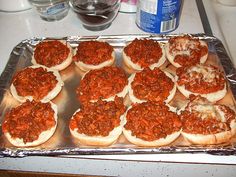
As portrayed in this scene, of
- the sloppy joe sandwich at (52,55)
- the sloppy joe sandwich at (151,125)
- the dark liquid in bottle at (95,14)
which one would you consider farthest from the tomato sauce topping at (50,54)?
the sloppy joe sandwich at (151,125)

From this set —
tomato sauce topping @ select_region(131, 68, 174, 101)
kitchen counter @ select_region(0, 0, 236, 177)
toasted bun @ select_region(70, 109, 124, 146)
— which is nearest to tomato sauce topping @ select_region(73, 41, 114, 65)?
tomato sauce topping @ select_region(131, 68, 174, 101)

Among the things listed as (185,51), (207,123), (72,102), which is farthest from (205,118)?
(72,102)

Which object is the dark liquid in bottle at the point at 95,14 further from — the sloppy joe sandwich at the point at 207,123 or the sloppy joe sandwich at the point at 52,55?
the sloppy joe sandwich at the point at 207,123

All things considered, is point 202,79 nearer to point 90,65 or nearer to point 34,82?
point 90,65

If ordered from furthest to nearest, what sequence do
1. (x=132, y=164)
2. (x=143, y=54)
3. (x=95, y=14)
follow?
1. (x=95, y=14)
2. (x=143, y=54)
3. (x=132, y=164)

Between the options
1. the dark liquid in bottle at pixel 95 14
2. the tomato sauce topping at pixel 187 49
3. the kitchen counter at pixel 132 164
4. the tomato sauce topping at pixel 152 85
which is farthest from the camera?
the dark liquid in bottle at pixel 95 14

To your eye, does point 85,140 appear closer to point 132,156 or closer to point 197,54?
point 132,156

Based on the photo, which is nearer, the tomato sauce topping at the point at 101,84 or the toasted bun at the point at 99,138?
the toasted bun at the point at 99,138
